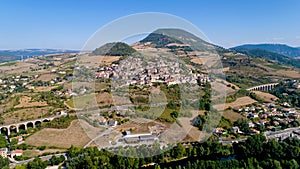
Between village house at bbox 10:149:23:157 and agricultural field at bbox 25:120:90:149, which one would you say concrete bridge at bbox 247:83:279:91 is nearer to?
agricultural field at bbox 25:120:90:149

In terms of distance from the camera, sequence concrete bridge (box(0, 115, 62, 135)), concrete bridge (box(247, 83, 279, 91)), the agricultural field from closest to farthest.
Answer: the agricultural field < concrete bridge (box(0, 115, 62, 135)) < concrete bridge (box(247, 83, 279, 91))

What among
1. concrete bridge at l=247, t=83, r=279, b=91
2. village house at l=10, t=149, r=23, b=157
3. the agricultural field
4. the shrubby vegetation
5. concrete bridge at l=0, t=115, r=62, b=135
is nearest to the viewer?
the shrubby vegetation

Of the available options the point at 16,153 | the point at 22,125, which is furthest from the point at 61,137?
the point at 22,125

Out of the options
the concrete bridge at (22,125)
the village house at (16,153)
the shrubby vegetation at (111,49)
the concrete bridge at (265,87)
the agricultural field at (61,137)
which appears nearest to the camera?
the shrubby vegetation at (111,49)

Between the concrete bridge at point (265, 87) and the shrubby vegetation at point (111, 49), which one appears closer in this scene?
the shrubby vegetation at point (111, 49)

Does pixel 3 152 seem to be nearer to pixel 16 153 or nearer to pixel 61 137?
pixel 16 153

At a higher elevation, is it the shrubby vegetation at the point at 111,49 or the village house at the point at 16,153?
the shrubby vegetation at the point at 111,49

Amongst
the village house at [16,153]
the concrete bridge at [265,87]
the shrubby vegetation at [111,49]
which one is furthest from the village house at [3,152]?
the concrete bridge at [265,87]

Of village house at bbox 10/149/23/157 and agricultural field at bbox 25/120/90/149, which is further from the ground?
agricultural field at bbox 25/120/90/149

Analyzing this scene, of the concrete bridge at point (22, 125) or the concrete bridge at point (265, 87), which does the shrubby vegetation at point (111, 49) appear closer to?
the concrete bridge at point (22, 125)

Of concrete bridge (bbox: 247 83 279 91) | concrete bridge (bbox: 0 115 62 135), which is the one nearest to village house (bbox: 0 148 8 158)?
concrete bridge (bbox: 0 115 62 135)

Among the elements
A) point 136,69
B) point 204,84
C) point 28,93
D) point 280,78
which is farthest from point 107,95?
point 280,78
